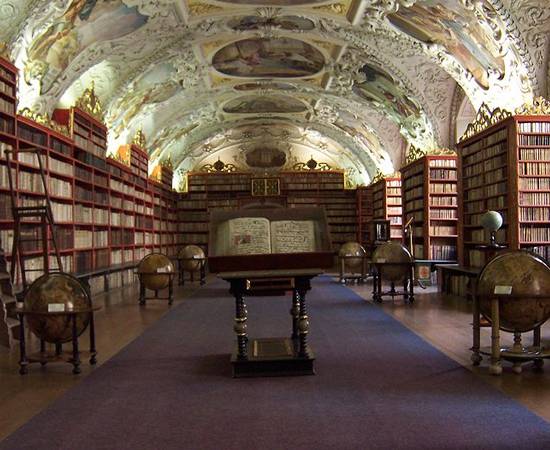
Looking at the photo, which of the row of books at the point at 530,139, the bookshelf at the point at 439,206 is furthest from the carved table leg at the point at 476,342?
the bookshelf at the point at 439,206

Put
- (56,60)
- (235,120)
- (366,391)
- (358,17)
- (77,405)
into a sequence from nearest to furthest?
(77,405)
(366,391)
(56,60)
(358,17)
(235,120)

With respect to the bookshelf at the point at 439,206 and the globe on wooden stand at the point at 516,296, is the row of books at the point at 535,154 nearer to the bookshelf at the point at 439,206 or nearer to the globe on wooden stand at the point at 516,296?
the bookshelf at the point at 439,206

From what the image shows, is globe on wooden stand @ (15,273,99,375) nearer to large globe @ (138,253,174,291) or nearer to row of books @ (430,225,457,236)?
large globe @ (138,253,174,291)

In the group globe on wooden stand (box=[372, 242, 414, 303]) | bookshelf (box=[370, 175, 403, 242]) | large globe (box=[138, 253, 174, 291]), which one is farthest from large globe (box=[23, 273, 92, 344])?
bookshelf (box=[370, 175, 403, 242])

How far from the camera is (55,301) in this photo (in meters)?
6.31

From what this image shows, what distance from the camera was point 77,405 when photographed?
5.11 metres

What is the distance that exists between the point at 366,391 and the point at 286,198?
24401mm

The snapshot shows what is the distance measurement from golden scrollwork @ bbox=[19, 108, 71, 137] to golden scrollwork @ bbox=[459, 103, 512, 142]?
926cm

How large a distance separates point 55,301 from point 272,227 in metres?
2.37

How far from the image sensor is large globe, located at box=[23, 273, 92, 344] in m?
6.33

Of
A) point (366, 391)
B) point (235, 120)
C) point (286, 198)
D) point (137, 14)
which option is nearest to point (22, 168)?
point (137, 14)

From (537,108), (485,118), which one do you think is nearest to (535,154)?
(537,108)

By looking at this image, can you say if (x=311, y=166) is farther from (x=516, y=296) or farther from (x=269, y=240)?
(x=516, y=296)

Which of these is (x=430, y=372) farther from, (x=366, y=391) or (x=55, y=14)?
(x=55, y=14)
